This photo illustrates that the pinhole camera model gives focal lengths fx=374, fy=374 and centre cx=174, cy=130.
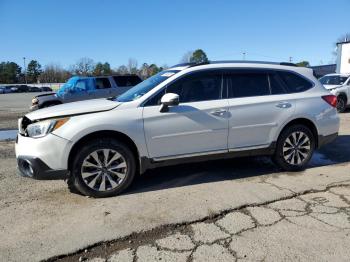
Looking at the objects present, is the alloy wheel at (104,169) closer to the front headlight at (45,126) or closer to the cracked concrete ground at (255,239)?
the front headlight at (45,126)

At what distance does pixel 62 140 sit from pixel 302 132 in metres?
3.77

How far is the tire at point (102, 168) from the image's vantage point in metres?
4.87

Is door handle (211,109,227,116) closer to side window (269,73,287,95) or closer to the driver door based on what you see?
the driver door

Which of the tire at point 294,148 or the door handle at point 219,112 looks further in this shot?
the tire at point 294,148

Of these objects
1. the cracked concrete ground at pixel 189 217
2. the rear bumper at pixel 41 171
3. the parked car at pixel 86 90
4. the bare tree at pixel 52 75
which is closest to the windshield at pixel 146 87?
→ the cracked concrete ground at pixel 189 217

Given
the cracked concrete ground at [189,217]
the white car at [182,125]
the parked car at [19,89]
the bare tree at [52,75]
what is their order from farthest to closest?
the bare tree at [52,75], the parked car at [19,89], the white car at [182,125], the cracked concrete ground at [189,217]

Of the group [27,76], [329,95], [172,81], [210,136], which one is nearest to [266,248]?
[210,136]

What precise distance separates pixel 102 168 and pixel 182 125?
4.10ft

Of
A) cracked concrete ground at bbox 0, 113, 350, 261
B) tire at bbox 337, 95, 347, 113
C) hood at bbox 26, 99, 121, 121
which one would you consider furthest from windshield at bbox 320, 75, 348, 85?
hood at bbox 26, 99, 121, 121

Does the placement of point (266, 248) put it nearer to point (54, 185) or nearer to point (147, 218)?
point (147, 218)

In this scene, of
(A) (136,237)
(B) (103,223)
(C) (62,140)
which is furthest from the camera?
(C) (62,140)

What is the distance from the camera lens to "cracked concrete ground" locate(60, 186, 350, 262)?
3.45 m

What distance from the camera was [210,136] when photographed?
5.47 m

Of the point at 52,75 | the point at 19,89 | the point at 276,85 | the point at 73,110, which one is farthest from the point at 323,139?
the point at 52,75
